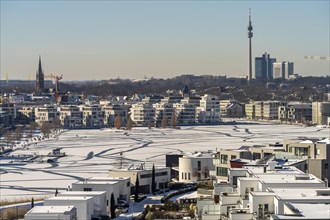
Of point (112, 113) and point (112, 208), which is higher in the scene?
point (112, 113)

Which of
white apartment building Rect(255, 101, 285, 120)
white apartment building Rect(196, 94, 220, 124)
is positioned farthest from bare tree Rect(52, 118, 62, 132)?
white apartment building Rect(255, 101, 285, 120)

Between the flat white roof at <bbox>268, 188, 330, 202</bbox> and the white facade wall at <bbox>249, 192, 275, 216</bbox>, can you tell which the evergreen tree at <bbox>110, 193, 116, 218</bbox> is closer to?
the flat white roof at <bbox>268, 188, 330, 202</bbox>

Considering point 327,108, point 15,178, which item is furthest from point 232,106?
point 15,178

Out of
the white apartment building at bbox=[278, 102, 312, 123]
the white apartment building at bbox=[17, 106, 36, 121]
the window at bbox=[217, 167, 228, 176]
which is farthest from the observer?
the white apartment building at bbox=[278, 102, 312, 123]

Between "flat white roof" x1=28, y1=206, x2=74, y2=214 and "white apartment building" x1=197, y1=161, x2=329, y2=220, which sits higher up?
"white apartment building" x1=197, y1=161, x2=329, y2=220

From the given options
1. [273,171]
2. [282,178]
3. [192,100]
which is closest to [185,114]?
[192,100]

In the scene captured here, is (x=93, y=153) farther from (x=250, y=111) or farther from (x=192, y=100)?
(x=250, y=111)

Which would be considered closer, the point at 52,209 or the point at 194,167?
the point at 52,209
